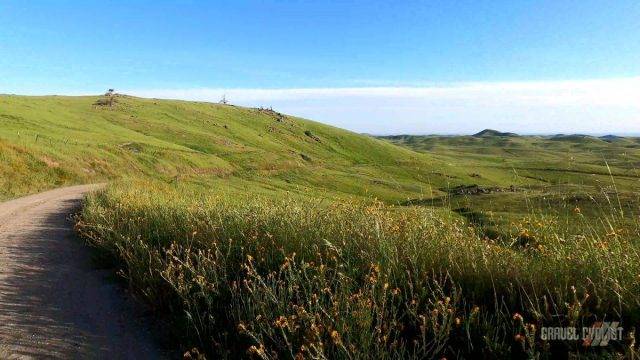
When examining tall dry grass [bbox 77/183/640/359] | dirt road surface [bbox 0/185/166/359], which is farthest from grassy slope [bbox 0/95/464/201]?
dirt road surface [bbox 0/185/166/359]

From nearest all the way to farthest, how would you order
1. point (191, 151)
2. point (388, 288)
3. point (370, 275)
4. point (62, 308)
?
point (388, 288)
point (370, 275)
point (62, 308)
point (191, 151)

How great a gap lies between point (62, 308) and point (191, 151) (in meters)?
60.9

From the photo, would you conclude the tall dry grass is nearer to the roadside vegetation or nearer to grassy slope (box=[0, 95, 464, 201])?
the roadside vegetation

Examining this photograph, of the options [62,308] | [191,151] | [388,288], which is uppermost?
[388,288]

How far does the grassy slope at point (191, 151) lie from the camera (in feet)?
123

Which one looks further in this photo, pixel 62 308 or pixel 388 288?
pixel 62 308

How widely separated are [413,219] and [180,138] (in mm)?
76253

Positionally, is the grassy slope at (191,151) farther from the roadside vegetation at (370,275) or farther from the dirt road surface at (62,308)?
the dirt road surface at (62,308)

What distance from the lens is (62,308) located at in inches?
287

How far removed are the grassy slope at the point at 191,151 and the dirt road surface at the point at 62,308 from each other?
5138mm

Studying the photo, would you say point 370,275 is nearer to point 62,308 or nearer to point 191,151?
point 62,308

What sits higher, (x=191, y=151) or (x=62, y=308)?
(x=62, y=308)

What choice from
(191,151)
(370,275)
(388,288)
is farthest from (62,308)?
(191,151)

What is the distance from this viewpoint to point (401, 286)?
6.07 m
